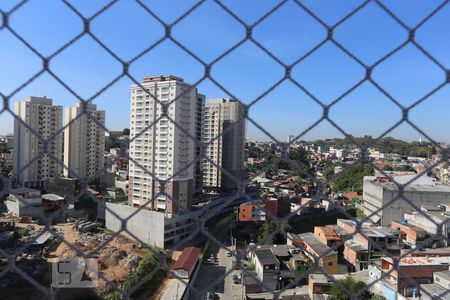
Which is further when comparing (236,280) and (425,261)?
(236,280)

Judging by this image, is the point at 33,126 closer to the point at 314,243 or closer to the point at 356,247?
the point at 314,243

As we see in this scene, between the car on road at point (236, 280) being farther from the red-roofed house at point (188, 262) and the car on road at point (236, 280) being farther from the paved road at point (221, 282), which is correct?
the red-roofed house at point (188, 262)

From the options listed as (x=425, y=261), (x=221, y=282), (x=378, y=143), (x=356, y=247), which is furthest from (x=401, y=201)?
(x=378, y=143)

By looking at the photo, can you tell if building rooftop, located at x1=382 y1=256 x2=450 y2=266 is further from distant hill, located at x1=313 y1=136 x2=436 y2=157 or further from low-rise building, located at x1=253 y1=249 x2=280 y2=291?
distant hill, located at x1=313 y1=136 x2=436 y2=157

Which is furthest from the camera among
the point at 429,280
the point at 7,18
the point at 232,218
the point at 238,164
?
the point at 238,164

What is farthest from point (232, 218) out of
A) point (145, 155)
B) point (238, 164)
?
point (145, 155)

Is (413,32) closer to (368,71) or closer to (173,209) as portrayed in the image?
(368,71)

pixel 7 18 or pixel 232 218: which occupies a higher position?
pixel 7 18

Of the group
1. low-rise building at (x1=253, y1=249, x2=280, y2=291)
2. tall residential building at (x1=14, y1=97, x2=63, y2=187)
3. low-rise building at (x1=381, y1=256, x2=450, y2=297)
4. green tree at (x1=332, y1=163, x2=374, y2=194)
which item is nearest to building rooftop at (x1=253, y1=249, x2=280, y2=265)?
low-rise building at (x1=253, y1=249, x2=280, y2=291)
